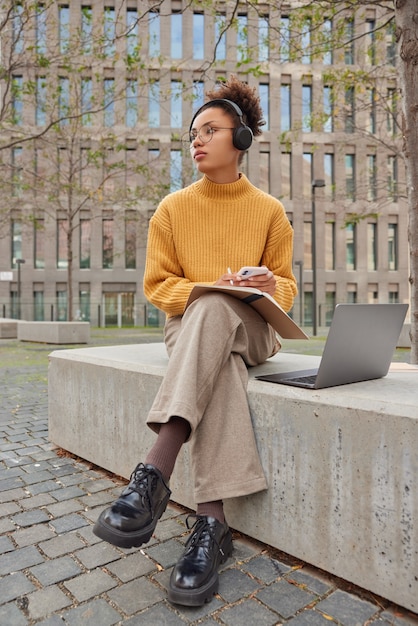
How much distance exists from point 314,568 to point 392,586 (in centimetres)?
37

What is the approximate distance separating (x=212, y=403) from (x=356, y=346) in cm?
69

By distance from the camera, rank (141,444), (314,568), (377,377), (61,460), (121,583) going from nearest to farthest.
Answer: (121,583) → (314,568) → (377,377) → (141,444) → (61,460)

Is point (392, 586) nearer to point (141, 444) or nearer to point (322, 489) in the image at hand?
point (322, 489)

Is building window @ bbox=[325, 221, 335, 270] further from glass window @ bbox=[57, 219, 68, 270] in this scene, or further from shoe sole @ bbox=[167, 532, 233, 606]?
shoe sole @ bbox=[167, 532, 233, 606]

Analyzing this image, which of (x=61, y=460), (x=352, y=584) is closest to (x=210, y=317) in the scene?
(x=352, y=584)

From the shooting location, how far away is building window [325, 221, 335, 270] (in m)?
33.4

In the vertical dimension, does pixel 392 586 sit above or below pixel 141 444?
below

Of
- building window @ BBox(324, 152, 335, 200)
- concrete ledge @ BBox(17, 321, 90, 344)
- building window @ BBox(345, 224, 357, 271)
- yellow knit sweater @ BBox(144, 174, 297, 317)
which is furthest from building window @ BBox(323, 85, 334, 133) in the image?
yellow knit sweater @ BBox(144, 174, 297, 317)

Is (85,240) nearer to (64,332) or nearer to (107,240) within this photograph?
(107,240)

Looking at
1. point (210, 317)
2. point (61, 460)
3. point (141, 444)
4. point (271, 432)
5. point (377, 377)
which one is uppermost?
point (210, 317)

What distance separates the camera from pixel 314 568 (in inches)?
79.4

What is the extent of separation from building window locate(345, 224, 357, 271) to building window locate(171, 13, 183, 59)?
1634 centimetres

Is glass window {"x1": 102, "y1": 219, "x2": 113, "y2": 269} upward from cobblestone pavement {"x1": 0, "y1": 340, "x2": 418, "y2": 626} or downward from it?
upward

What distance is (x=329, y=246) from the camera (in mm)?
33406
